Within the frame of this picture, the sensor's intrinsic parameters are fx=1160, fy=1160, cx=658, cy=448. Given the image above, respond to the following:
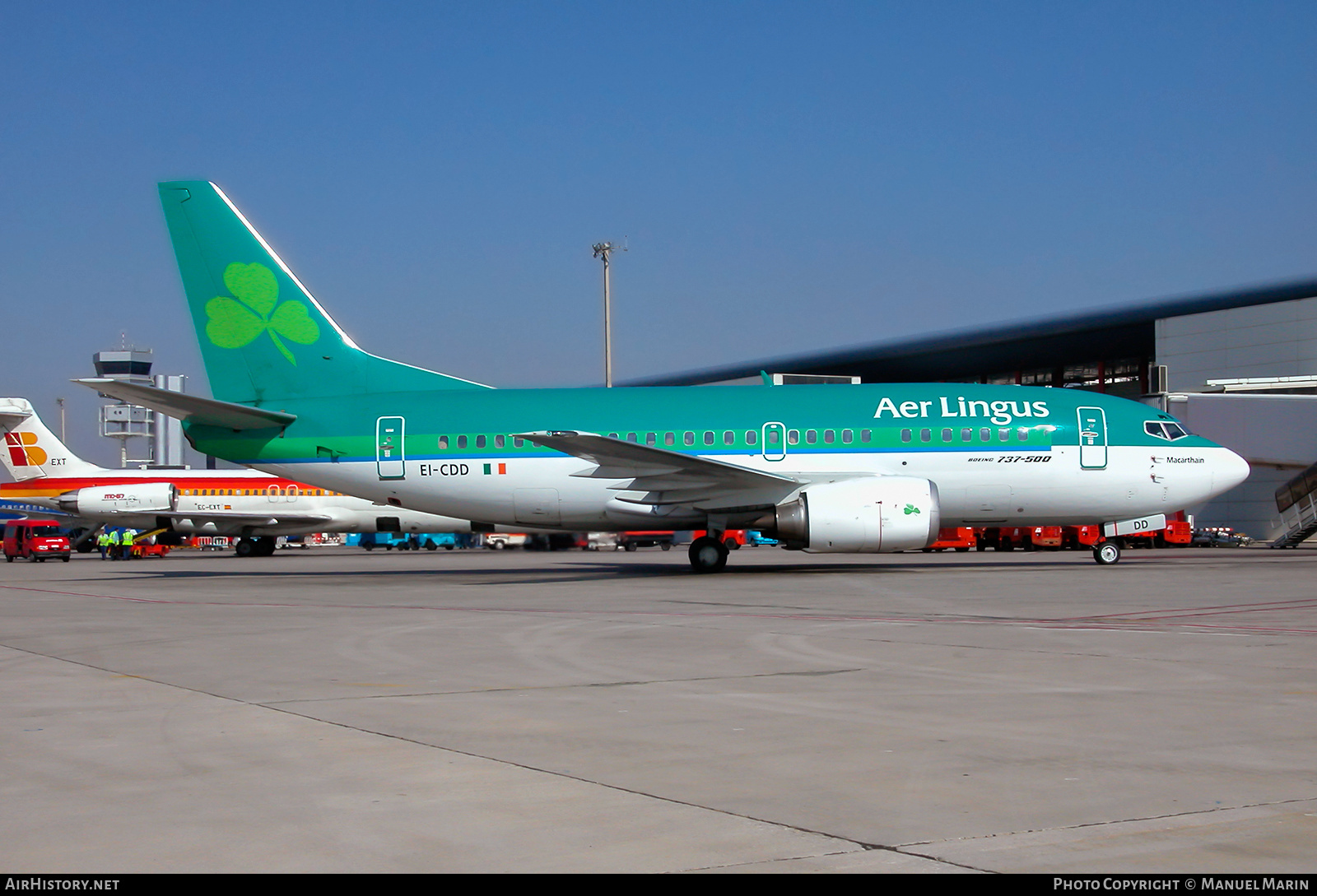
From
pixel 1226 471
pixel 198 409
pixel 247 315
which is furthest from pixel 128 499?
pixel 1226 471

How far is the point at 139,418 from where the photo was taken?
145625 mm

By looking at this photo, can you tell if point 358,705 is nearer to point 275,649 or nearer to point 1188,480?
point 275,649

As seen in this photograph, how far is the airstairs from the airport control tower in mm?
118221

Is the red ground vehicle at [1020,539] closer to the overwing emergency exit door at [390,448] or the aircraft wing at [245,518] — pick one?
the overwing emergency exit door at [390,448]

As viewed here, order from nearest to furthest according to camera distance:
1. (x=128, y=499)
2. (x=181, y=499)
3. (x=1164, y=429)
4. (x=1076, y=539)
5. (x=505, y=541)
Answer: (x=1164, y=429), (x=1076, y=539), (x=128, y=499), (x=181, y=499), (x=505, y=541)

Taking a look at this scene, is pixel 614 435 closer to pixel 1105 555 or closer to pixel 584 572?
pixel 584 572

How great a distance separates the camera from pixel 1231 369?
5512 centimetres

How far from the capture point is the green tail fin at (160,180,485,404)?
25531 millimetres

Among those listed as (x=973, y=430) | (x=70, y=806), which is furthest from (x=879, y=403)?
(x=70, y=806)

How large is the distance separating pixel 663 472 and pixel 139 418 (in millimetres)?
138422

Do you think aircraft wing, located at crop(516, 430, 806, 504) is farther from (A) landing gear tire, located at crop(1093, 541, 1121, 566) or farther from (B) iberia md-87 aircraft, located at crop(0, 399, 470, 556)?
(B) iberia md-87 aircraft, located at crop(0, 399, 470, 556)

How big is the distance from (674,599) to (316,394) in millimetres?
11909

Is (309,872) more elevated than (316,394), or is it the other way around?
(316,394)

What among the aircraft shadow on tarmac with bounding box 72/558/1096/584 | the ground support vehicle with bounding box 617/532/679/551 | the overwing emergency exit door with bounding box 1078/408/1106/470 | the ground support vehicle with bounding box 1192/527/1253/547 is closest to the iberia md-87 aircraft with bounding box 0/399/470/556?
the ground support vehicle with bounding box 617/532/679/551
